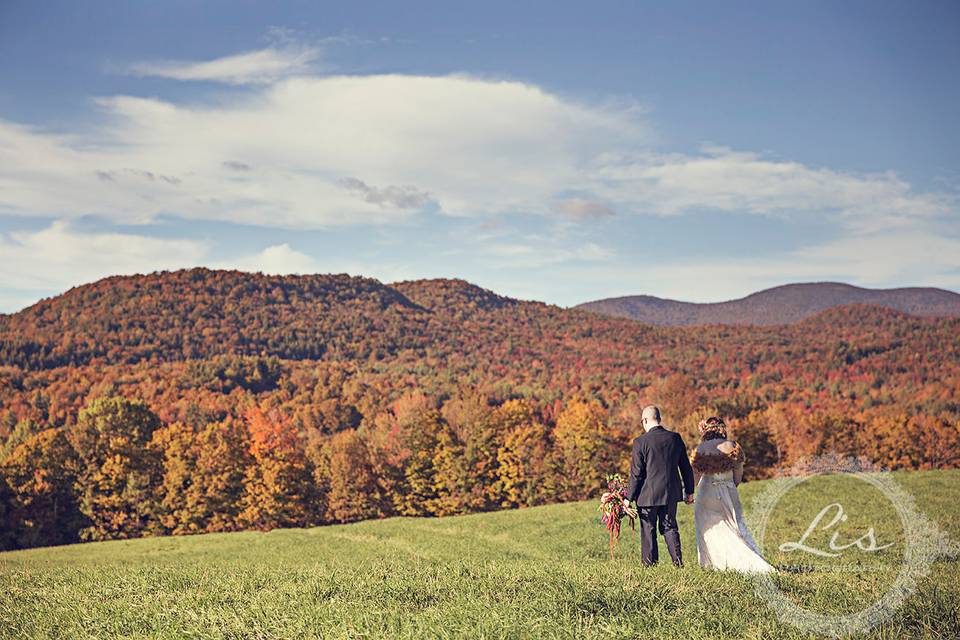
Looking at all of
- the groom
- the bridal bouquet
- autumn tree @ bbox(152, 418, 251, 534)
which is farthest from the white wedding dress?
autumn tree @ bbox(152, 418, 251, 534)

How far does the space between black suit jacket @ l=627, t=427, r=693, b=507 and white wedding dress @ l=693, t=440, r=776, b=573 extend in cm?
30

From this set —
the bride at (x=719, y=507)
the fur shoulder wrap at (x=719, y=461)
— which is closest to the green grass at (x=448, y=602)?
the bride at (x=719, y=507)

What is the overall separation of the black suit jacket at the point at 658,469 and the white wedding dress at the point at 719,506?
11.8 inches

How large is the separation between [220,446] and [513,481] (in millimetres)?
27564

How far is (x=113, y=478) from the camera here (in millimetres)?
59906

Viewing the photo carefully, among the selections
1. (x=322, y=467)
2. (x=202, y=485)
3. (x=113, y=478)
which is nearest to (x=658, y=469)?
(x=322, y=467)

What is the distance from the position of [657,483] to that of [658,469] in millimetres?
239

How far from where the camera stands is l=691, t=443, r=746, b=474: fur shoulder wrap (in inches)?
437

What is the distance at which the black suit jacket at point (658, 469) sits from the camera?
37.4 feet

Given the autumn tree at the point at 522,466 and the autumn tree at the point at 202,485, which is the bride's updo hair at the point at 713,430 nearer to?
the autumn tree at the point at 522,466

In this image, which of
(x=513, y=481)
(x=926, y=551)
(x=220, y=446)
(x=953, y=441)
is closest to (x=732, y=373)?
(x=953, y=441)

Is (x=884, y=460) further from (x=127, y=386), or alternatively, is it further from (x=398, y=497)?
(x=127, y=386)

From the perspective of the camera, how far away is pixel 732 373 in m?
149
